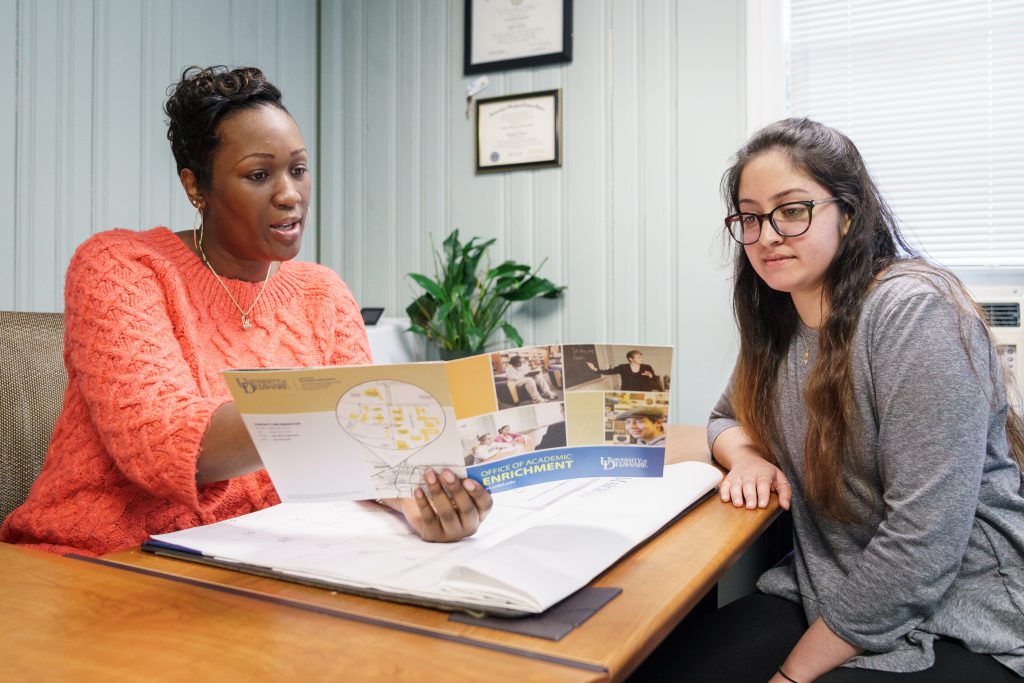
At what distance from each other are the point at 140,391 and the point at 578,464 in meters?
0.58

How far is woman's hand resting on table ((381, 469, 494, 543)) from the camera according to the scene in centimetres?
83

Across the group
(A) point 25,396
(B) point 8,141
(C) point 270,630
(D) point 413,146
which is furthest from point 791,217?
(D) point 413,146

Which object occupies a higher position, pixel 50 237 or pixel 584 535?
pixel 50 237

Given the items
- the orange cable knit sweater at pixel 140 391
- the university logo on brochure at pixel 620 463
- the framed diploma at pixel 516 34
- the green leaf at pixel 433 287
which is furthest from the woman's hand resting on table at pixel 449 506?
the framed diploma at pixel 516 34

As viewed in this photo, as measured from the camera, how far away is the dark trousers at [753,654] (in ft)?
3.28

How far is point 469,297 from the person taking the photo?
9.47 feet

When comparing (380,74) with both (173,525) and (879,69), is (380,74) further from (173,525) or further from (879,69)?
(173,525)

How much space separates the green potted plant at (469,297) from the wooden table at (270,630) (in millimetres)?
1929

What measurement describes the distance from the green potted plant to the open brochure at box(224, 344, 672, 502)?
73.5 inches

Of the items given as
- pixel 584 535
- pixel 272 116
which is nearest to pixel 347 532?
pixel 584 535

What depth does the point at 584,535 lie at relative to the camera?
34.4 inches

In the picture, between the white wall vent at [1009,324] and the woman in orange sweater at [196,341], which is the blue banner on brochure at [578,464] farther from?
the white wall vent at [1009,324]

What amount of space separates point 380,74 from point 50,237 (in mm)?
1489

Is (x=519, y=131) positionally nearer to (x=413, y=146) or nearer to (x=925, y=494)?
(x=413, y=146)
